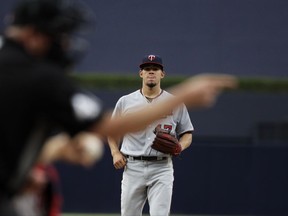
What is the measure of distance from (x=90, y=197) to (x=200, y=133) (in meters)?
3.25

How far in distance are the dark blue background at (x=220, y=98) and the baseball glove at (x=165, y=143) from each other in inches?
256

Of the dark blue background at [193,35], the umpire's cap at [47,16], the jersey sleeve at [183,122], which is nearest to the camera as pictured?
the umpire's cap at [47,16]

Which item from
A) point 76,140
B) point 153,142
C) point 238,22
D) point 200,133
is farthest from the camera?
point 238,22

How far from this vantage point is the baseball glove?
9.95 metres

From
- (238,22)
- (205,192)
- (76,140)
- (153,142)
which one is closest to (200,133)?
(205,192)

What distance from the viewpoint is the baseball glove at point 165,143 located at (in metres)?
9.95

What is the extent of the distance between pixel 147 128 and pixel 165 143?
0.37 metres

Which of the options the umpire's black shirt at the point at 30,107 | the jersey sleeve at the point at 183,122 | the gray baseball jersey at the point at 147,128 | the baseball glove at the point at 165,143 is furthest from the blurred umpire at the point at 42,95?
the jersey sleeve at the point at 183,122

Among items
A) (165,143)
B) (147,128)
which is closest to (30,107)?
(165,143)

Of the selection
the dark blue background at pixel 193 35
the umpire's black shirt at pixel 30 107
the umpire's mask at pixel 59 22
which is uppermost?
the dark blue background at pixel 193 35

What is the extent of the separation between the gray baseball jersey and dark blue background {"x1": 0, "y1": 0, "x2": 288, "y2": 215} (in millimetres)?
6116

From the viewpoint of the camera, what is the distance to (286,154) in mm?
16844

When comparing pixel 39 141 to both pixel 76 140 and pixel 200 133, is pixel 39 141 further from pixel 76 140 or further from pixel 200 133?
pixel 200 133

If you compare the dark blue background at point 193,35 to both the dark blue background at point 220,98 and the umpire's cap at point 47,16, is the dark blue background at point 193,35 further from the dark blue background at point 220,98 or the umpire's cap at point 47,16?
the umpire's cap at point 47,16
